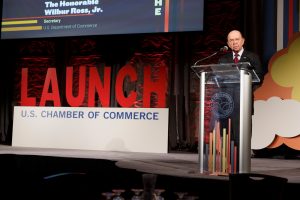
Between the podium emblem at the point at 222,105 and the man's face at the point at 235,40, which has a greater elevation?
the man's face at the point at 235,40

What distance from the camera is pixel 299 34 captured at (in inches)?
211

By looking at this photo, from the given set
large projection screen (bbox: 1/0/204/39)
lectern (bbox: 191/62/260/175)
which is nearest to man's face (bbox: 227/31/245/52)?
lectern (bbox: 191/62/260/175)

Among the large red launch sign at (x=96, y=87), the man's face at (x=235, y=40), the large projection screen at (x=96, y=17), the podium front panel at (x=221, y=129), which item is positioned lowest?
the podium front panel at (x=221, y=129)

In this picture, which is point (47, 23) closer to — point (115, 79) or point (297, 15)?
point (115, 79)

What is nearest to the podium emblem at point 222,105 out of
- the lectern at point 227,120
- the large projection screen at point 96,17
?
the lectern at point 227,120

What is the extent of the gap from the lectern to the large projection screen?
2340mm

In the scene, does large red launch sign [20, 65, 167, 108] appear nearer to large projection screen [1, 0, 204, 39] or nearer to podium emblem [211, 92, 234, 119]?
large projection screen [1, 0, 204, 39]

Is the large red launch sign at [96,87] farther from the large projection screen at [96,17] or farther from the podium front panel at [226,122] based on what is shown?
the podium front panel at [226,122]

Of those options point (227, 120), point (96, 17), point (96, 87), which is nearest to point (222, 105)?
point (227, 120)

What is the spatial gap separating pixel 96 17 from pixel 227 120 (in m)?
3.20

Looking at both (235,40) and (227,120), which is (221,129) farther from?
(235,40)

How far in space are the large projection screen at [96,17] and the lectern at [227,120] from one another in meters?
2.34

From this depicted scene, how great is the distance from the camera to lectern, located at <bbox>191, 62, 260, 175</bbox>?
118 inches

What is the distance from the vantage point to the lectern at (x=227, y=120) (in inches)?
118
